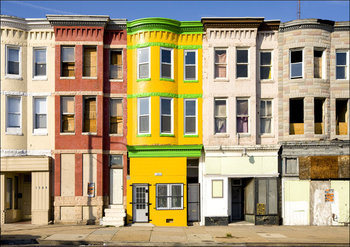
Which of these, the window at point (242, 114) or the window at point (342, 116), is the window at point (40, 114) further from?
the window at point (342, 116)

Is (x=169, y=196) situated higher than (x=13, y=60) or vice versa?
(x=13, y=60)

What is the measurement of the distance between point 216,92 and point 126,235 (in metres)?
9.66

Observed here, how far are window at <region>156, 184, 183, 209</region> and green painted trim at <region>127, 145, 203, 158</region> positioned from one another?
5.81 feet

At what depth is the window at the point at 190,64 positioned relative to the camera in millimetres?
26391

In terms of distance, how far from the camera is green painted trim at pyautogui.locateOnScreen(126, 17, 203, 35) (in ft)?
84.3

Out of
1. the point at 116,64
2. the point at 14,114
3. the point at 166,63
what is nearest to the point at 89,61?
the point at 116,64

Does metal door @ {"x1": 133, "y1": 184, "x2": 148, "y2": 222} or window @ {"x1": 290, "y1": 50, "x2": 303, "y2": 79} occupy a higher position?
window @ {"x1": 290, "y1": 50, "x2": 303, "y2": 79}

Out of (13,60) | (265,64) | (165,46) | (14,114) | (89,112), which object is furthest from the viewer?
(265,64)

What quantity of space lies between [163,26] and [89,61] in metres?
4.82

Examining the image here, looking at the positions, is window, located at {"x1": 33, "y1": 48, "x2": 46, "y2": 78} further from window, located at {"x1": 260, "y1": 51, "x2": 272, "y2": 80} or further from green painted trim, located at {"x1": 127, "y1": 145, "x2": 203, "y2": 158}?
window, located at {"x1": 260, "y1": 51, "x2": 272, "y2": 80}

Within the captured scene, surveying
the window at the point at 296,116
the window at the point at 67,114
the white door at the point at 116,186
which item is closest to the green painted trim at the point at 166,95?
the window at the point at 67,114

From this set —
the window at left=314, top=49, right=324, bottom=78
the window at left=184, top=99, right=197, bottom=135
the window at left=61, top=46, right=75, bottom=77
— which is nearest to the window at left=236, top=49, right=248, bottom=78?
the window at left=184, top=99, right=197, bottom=135

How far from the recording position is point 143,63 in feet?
85.1

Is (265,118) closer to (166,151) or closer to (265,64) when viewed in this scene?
(265,64)
